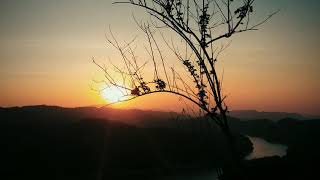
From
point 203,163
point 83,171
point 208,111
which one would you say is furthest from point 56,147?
point 208,111

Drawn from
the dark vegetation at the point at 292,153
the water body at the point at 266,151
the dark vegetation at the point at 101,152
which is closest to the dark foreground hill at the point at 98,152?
the dark vegetation at the point at 101,152

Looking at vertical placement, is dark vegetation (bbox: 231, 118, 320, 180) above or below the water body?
above

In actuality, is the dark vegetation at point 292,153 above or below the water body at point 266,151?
above

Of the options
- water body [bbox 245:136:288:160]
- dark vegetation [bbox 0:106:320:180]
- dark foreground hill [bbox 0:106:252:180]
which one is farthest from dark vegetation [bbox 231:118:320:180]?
dark foreground hill [bbox 0:106:252:180]

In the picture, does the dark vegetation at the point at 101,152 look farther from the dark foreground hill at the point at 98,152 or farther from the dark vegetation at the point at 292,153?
the dark vegetation at the point at 292,153

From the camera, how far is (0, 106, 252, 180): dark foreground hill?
272 ft

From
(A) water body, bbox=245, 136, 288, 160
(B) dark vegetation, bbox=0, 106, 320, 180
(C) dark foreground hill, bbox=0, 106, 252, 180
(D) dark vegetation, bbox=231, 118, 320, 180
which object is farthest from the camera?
(A) water body, bbox=245, 136, 288, 160

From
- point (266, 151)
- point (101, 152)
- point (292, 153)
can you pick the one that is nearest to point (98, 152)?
point (101, 152)

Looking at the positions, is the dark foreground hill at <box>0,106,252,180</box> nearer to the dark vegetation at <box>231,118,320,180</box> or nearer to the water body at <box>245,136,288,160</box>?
the water body at <box>245,136,288,160</box>

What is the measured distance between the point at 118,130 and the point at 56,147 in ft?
66.0

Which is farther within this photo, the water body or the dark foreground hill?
the water body

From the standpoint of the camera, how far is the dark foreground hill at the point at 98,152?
272 feet

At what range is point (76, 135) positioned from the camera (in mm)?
101625

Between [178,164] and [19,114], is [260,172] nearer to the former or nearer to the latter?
[178,164]
